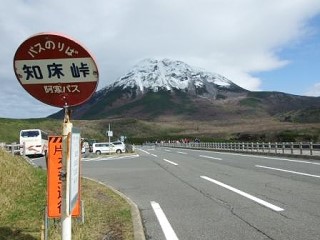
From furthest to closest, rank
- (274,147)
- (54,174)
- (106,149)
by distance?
(106,149) < (274,147) < (54,174)

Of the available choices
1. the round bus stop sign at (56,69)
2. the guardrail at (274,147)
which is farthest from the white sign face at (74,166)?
the guardrail at (274,147)

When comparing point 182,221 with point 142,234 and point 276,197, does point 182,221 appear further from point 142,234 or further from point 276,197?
point 276,197

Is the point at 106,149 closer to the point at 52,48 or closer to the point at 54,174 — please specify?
the point at 54,174

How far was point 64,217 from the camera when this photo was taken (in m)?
5.25

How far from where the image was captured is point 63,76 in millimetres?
5160

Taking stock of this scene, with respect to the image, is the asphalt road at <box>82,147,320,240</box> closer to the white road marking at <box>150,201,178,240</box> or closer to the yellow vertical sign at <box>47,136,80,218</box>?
the white road marking at <box>150,201,178,240</box>

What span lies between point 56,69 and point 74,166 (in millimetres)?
1072

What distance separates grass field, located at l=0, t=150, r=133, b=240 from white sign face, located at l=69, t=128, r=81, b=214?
2.09 metres

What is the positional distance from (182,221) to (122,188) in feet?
20.4

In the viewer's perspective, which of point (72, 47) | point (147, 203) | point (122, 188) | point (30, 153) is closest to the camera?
point (72, 47)

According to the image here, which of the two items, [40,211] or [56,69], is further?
[40,211]

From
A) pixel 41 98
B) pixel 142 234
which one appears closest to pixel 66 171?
pixel 41 98

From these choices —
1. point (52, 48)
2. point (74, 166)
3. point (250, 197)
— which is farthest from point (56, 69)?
point (250, 197)

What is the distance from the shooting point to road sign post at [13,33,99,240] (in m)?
5.00
